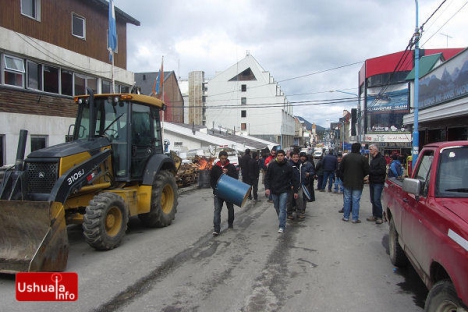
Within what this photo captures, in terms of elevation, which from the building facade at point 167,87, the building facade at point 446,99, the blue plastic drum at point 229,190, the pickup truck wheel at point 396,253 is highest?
the building facade at point 167,87

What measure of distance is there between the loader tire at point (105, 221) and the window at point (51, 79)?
428 inches

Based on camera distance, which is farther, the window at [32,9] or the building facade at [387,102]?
the building facade at [387,102]

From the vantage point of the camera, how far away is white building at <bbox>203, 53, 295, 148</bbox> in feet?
226

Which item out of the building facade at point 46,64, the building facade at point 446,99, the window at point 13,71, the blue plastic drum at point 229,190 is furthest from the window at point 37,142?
the building facade at point 446,99

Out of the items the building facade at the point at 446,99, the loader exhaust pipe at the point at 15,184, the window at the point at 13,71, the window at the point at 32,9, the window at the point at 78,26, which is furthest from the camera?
the window at the point at 78,26

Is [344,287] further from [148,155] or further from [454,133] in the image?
[454,133]

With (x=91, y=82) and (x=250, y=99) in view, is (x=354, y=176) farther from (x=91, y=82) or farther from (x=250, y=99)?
(x=250, y=99)

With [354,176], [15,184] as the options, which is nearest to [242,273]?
[15,184]

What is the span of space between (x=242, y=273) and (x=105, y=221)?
2.59 m

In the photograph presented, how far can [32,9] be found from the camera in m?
14.6

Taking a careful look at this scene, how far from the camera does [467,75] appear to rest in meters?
11.9

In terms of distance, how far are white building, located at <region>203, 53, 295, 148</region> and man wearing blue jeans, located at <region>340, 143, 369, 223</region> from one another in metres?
60.2

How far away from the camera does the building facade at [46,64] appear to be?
13.3 meters

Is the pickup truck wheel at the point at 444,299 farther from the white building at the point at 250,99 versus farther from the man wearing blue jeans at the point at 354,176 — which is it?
the white building at the point at 250,99
